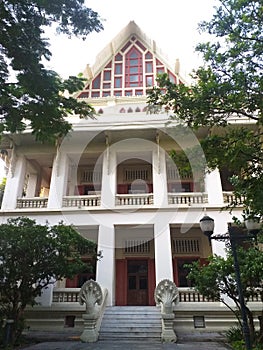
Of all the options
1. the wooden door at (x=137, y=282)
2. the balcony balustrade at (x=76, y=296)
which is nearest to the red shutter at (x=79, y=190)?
the wooden door at (x=137, y=282)

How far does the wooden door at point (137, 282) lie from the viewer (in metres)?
12.1

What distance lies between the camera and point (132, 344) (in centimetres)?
723

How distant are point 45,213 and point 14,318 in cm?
488

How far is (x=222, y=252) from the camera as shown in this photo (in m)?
10.6

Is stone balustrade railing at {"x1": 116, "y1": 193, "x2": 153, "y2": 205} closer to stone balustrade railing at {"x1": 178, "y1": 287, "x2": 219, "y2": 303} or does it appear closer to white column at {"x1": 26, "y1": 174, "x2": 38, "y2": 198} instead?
stone balustrade railing at {"x1": 178, "y1": 287, "x2": 219, "y2": 303}

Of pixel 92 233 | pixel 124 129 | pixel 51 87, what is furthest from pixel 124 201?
pixel 51 87

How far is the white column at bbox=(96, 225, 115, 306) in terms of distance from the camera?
10.5 metres

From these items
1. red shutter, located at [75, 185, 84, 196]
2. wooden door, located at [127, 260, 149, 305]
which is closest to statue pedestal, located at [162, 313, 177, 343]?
wooden door, located at [127, 260, 149, 305]

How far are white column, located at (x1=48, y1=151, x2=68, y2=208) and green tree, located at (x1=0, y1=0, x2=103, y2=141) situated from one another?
6269mm

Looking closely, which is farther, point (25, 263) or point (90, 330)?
point (90, 330)

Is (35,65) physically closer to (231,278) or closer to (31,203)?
(231,278)

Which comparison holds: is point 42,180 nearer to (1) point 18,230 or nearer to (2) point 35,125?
(1) point 18,230

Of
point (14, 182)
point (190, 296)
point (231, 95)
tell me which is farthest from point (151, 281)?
point (231, 95)

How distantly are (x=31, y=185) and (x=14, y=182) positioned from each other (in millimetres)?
1943
